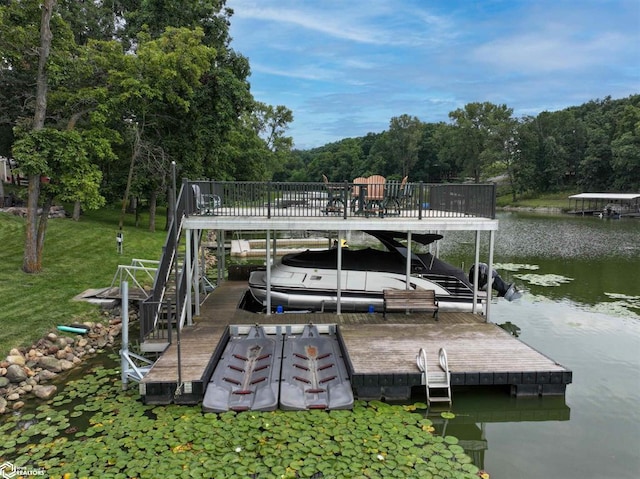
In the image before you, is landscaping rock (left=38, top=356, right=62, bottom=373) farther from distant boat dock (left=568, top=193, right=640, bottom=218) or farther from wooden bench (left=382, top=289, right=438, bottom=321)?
distant boat dock (left=568, top=193, right=640, bottom=218)

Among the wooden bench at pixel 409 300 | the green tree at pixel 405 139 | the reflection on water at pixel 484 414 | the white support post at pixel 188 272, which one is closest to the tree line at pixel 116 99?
the white support post at pixel 188 272

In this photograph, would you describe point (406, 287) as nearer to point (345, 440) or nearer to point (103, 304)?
point (345, 440)

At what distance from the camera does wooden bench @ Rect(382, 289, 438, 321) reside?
10258 millimetres

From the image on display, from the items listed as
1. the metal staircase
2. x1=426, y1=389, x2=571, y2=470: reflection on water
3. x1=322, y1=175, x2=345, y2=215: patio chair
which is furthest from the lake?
the metal staircase

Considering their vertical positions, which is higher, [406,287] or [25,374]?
[406,287]

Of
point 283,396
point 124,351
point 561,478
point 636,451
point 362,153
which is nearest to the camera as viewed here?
point 561,478

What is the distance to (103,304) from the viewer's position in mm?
11766

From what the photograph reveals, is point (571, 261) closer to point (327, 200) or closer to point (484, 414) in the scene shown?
point (327, 200)

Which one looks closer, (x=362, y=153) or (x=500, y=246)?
(x=500, y=246)

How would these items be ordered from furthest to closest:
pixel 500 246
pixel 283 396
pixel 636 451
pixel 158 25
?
pixel 500 246 → pixel 158 25 → pixel 283 396 → pixel 636 451

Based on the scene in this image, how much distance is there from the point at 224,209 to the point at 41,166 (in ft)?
17.5

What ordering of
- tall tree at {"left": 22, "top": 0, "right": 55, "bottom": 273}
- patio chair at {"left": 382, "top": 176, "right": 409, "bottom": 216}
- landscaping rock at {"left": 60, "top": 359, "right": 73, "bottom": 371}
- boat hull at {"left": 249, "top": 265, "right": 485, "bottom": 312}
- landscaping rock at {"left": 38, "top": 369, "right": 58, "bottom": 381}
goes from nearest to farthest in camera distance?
1. landscaping rock at {"left": 38, "top": 369, "right": 58, "bottom": 381}
2. landscaping rock at {"left": 60, "top": 359, "right": 73, "bottom": 371}
3. patio chair at {"left": 382, "top": 176, "right": 409, "bottom": 216}
4. boat hull at {"left": 249, "top": 265, "right": 485, "bottom": 312}
5. tall tree at {"left": 22, "top": 0, "right": 55, "bottom": 273}

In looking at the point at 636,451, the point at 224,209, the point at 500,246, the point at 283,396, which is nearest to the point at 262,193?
the point at 224,209

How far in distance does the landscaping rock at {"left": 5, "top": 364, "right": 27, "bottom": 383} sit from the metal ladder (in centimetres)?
751
